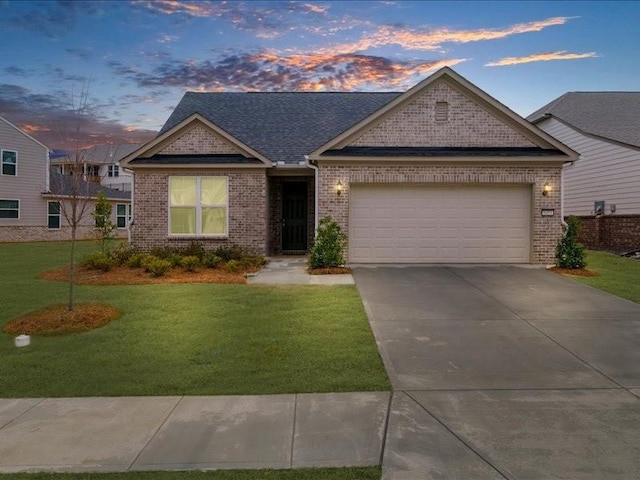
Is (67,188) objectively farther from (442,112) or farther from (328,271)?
(442,112)

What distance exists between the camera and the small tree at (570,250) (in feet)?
43.9

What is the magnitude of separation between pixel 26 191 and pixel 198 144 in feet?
67.6

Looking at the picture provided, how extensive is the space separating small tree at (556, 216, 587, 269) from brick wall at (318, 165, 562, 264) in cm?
58

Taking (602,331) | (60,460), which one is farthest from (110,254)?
(602,331)

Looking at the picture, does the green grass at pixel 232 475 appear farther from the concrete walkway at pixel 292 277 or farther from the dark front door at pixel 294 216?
the dark front door at pixel 294 216

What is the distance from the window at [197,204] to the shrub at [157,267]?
266 cm

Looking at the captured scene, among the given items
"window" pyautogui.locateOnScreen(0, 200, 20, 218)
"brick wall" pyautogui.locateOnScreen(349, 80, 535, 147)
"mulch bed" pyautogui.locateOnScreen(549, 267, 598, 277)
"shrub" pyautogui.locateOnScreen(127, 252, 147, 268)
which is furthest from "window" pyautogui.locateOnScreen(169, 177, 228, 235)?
"window" pyautogui.locateOnScreen(0, 200, 20, 218)

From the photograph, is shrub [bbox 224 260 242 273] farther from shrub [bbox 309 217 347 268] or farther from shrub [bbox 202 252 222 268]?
shrub [bbox 309 217 347 268]

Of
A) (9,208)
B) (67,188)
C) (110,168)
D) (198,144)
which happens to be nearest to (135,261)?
(198,144)

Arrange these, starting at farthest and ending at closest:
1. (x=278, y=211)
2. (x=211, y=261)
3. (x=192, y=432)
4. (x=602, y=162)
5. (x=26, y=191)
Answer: (x=26, y=191) < (x=602, y=162) < (x=278, y=211) < (x=211, y=261) < (x=192, y=432)

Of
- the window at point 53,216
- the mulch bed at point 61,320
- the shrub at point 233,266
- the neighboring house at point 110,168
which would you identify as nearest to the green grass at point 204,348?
the mulch bed at point 61,320

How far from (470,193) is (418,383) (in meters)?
10.2

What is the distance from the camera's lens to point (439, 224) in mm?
14547

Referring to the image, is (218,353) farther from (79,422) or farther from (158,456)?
(158,456)
